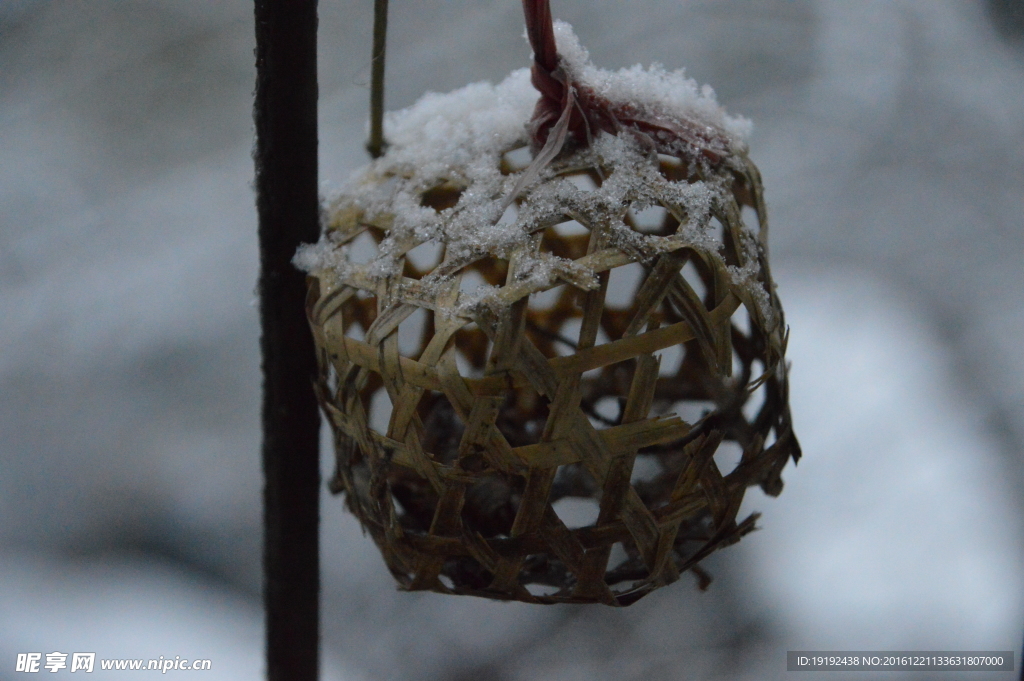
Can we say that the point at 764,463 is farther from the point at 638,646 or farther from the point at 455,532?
the point at 638,646

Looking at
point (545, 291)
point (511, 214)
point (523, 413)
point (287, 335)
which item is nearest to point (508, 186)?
point (545, 291)

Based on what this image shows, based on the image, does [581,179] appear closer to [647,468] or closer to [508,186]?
[647,468]

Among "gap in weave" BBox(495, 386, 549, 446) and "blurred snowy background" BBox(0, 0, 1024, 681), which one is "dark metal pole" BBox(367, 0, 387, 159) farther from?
"blurred snowy background" BBox(0, 0, 1024, 681)

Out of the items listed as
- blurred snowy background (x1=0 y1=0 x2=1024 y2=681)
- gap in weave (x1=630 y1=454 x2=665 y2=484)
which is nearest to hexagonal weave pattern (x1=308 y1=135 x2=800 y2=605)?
gap in weave (x1=630 y1=454 x2=665 y2=484)

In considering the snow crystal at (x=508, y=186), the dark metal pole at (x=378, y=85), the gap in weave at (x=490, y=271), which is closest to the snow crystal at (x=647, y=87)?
the snow crystal at (x=508, y=186)

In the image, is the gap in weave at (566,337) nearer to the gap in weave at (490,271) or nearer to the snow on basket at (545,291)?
the gap in weave at (490,271)

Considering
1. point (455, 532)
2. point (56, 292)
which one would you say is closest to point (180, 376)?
point (56, 292)
